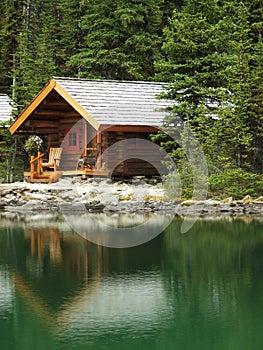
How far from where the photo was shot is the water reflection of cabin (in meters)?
23.2

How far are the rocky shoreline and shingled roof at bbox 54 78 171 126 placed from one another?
2.13 m

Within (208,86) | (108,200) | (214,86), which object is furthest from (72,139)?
(214,86)

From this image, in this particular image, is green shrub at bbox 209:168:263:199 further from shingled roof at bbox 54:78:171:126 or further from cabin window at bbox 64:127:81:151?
cabin window at bbox 64:127:81:151

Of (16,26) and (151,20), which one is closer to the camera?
(151,20)

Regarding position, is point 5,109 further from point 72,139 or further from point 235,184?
point 235,184

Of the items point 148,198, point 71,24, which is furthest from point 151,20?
point 148,198

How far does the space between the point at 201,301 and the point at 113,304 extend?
3.79 ft

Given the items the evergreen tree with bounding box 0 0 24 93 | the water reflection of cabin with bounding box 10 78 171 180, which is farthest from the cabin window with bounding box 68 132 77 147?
the evergreen tree with bounding box 0 0 24 93

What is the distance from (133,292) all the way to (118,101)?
16270mm

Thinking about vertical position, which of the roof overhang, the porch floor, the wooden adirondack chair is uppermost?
the roof overhang

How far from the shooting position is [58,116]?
26.8 m

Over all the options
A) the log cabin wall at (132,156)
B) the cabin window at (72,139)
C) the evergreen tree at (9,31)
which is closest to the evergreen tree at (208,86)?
the log cabin wall at (132,156)

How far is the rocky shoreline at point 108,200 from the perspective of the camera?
19.8 metres

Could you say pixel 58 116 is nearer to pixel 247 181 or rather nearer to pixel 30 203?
pixel 30 203
